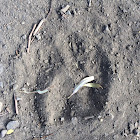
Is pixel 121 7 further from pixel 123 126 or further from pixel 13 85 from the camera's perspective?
pixel 13 85

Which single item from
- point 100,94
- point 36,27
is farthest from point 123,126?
point 36,27

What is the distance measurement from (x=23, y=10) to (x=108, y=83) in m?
1.20

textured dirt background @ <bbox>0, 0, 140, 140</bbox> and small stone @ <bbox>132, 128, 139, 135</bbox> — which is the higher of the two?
textured dirt background @ <bbox>0, 0, 140, 140</bbox>

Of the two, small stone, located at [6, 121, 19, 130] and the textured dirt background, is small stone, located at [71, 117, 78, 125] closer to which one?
the textured dirt background

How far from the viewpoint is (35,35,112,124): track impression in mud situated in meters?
1.98

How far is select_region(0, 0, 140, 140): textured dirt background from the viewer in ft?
6.38

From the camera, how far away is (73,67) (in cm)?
204

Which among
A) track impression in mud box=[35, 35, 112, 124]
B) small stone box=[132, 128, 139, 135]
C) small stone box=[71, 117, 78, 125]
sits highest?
track impression in mud box=[35, 35, 112, 124]

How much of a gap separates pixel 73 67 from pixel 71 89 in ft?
0.74

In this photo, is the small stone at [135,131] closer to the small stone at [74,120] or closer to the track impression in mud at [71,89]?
the track impression in mud at [71,89]

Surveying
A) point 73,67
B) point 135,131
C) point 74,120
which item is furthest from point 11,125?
point 135,131

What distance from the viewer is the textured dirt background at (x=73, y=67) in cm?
194

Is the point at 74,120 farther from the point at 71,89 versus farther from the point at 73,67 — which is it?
the point at 73,67

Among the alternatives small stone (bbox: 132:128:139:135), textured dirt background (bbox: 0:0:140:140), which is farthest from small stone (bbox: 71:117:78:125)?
small stone (bbox: 132:128:139:135)
